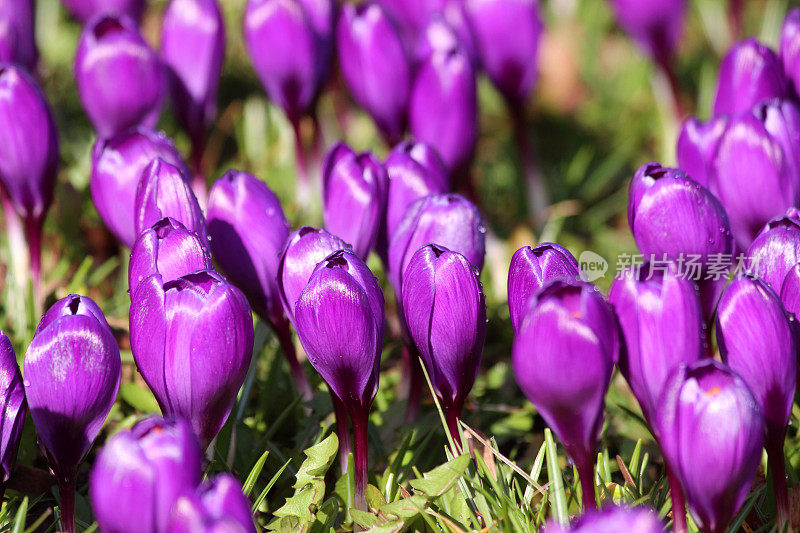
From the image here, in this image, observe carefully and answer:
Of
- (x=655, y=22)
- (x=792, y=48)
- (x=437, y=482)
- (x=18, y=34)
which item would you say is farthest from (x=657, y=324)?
(x=18, y=34)

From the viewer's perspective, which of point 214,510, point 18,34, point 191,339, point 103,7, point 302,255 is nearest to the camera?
point 214,510

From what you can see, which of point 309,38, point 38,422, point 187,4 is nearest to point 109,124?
point 187,4

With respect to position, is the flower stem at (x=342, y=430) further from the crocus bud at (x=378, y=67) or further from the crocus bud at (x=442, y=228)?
the crocus bud at (x=378, y=67)

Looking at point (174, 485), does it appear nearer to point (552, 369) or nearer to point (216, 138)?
point (552, 369)

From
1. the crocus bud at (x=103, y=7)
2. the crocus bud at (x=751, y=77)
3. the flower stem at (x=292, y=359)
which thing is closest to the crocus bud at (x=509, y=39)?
the crocus bud at (x=751, y=77)

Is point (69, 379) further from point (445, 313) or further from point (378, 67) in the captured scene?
point (378, 67)

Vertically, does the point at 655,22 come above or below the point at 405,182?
above
